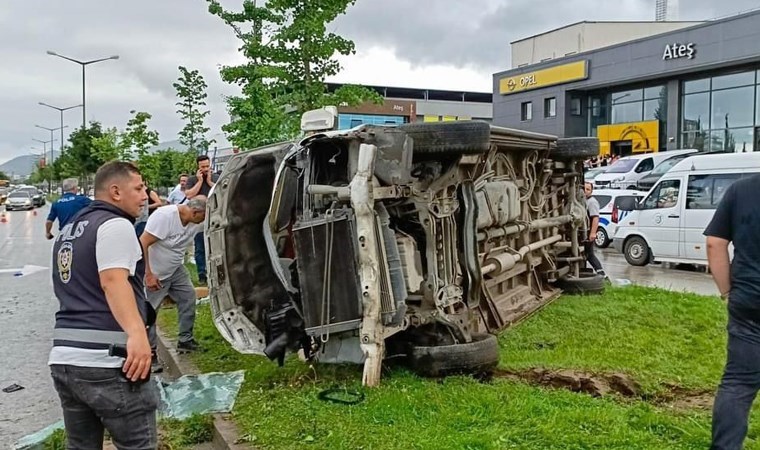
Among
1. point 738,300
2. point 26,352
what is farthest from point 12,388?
point 738,300

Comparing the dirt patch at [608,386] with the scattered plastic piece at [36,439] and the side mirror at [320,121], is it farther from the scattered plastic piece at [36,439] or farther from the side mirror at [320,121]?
the scattered plastic piece at [36,439]

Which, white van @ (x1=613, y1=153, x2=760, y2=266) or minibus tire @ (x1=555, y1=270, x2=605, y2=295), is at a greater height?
white van @ (x1=613, y1=153, x2=760, y2=266)

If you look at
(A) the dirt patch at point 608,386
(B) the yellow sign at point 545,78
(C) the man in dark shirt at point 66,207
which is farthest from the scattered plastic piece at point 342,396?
(B) the yellow sign at point 545,78

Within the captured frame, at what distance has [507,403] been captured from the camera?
4.38 m

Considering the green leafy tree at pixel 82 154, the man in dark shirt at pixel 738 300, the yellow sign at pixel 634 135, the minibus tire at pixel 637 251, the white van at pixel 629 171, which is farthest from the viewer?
the green leafy tree at pixel 82 154

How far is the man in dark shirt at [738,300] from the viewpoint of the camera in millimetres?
3414

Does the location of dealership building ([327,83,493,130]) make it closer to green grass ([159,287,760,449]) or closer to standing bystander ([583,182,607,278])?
standing bystander ([583,182,607,278])

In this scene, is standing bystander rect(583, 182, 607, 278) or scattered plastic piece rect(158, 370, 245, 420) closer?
scattered plastic piece rect(158, 370, 245, 420)

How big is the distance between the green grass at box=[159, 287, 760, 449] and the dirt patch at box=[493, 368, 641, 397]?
0.42 feet

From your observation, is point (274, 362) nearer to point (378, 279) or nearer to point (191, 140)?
point (378, 279)

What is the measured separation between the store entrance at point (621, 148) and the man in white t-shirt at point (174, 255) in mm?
33150

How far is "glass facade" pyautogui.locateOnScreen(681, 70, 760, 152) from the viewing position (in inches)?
1179

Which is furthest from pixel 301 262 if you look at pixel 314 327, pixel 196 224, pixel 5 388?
pixel 5 388

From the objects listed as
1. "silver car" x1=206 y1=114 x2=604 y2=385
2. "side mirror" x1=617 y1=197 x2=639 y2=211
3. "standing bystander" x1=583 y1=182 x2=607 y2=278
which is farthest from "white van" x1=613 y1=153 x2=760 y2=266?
"silver car" x1=206 y1=114 x2=604 y2=385
